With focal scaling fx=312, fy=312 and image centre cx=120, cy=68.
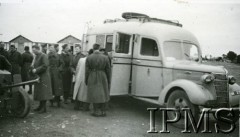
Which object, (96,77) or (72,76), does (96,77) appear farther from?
(72,76)

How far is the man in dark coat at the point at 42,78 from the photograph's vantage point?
304 inches

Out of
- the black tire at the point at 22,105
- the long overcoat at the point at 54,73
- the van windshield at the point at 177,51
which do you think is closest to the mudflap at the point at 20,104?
the black tire at the point at 22,105

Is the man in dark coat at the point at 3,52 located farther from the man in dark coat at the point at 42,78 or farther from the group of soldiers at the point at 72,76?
the man in dark coat at the point at 42,78

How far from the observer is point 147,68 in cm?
804

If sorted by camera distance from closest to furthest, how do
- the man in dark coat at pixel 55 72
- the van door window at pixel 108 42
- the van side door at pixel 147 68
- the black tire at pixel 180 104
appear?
1. the black tire at pixel 180 104
2. the van side door at pixel 147 68
3. the man in dark coat at pixel 55 72
4. the van door window at pixel 108 42

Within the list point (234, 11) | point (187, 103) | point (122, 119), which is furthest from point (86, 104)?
point (234, 11)

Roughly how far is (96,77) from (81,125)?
1.40 metres

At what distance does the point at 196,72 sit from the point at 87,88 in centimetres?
273

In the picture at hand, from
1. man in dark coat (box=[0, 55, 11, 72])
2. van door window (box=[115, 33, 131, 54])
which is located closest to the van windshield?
van door window (box=[115, 33, 131, 54])

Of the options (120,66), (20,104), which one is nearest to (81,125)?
(20,104)

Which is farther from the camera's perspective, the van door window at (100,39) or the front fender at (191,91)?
the van door window at (100,39)

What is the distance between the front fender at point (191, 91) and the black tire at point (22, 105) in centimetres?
300

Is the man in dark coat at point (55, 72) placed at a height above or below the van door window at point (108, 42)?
below

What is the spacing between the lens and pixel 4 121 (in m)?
6.83
